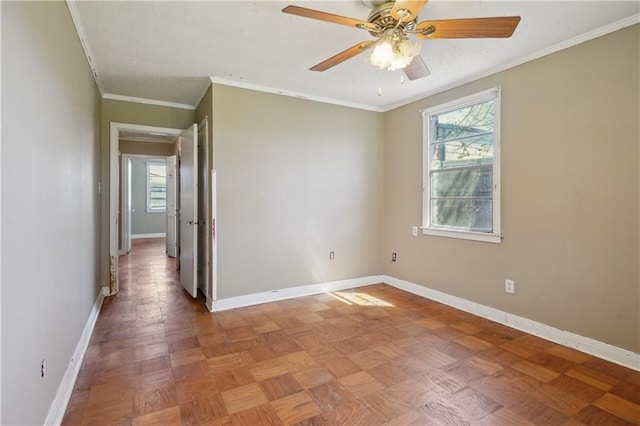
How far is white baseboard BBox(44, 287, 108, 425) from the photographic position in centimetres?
160

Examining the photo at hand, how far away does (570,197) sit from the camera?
2.52m

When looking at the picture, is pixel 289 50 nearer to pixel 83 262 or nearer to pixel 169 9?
pixel 169 9

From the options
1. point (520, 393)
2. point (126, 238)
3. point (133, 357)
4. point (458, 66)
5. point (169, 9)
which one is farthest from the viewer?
point (126, 238)

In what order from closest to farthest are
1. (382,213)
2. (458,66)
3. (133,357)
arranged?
(133,357)
(458,66)
(382,213)

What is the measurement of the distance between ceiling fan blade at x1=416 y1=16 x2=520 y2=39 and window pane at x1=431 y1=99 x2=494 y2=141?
153 centimetres

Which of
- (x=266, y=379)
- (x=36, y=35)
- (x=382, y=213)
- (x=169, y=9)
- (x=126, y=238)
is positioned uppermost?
(x=169, y=9)

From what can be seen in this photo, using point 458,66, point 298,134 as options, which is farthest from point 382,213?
point 458,66

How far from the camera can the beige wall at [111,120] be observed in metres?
3.78

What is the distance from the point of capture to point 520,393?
1.92 meters

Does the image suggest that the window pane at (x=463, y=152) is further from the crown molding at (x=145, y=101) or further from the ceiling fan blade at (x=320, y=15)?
the crown molding at (x=145, y=101)

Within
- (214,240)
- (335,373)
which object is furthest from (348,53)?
(214,240)

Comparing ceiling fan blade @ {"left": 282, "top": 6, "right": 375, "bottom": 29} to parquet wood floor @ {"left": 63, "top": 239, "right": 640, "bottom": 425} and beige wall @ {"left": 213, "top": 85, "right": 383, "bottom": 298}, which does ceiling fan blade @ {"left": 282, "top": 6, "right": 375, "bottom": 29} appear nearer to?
beige wall @ {"left": 213, "top": 85, "right": 383, "bottom": 298}

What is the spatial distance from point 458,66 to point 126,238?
705 cm

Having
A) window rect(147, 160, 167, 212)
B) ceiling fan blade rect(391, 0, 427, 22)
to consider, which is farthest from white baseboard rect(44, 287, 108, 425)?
window rect(147, 160, 167, 212)
